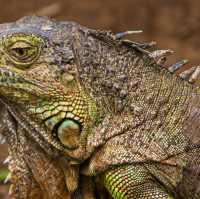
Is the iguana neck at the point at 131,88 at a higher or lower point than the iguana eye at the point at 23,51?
lower

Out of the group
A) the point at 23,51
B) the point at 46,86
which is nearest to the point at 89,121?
the point at 46,86

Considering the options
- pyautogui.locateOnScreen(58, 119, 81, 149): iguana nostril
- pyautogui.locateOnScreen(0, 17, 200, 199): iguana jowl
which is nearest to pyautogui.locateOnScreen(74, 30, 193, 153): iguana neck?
pyautogui.locateOnScreen(0, 17, 200, 199): iguana jowl

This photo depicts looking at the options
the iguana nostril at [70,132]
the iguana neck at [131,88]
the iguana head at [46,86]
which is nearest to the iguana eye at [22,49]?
the iguana head at [46,86]

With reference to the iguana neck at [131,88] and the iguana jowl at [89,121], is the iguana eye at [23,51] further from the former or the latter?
the iguana neck at [131,88]

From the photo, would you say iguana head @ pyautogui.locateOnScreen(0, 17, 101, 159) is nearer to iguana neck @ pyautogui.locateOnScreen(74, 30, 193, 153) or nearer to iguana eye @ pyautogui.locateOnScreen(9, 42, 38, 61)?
iguana eye @ pyautogui.locateOnScreen(9, 42, 38, 61)

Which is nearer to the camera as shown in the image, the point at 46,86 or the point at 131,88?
the point at 46,86

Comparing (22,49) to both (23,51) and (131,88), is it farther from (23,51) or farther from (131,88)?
(131,88)

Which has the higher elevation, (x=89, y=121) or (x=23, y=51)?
(x=23, y=51)

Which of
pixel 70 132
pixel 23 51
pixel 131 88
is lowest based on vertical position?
pixel 70 132
